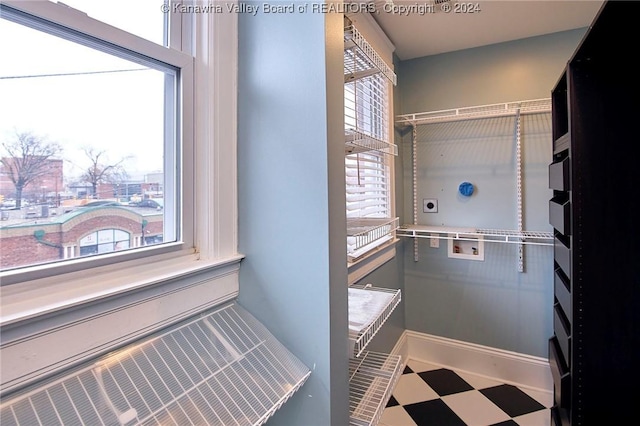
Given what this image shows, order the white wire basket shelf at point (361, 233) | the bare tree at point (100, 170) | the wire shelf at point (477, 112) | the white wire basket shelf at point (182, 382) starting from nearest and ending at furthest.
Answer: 1. the white wire basket shelf at point (182, 382)
2. the bare tree at point (100, 170)
3. the white wire basket shelf at point (361, 233)
4. the wire shelf at point (477, 112)

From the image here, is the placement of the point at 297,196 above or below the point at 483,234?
above

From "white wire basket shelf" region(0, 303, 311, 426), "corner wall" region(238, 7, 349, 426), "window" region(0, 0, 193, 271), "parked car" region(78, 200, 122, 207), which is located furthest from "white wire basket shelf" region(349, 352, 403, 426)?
"parked car" region(78, 200, 122, 207)

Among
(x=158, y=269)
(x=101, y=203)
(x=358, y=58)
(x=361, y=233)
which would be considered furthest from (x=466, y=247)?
(x=101, y=203)

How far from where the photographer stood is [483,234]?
2.12m

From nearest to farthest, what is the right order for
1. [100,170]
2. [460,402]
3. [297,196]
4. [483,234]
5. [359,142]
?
[100,170]
[297,196]
[359,142]
[460,402]
[483,234]

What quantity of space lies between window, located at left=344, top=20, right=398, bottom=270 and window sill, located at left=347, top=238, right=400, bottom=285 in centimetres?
3

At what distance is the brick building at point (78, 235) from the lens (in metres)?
0.65

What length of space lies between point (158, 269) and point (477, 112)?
2146mm

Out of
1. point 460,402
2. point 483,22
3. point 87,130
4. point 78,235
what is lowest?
point 460,402

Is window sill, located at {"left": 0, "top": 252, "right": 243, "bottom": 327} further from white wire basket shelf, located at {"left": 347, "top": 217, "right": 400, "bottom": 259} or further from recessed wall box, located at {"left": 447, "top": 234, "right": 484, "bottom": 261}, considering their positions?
recessed wall box, located at {"left": 447, "top": 234, "right": 484, "bottom": 261}

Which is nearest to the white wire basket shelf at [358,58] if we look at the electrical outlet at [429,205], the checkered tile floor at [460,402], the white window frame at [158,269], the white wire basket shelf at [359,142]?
the white wire basket shelf at [359,142]

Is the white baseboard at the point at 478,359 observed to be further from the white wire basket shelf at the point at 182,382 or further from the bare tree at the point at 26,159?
the bare tree at the point at 26,159

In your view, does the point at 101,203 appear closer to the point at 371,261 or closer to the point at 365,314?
the point at 365,314

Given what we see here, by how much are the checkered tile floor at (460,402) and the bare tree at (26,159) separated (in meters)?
1.92
